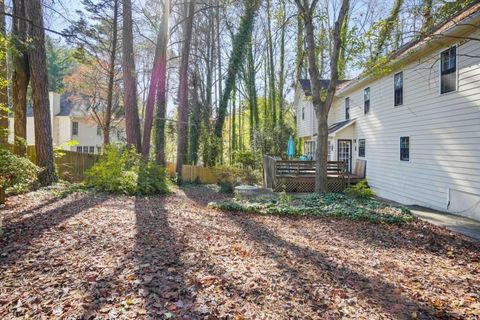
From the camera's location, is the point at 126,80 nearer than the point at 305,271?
No

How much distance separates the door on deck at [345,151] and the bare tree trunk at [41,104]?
13.0 metres

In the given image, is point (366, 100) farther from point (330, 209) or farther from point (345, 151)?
point (330, 209)

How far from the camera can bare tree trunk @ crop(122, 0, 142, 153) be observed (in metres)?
11.1

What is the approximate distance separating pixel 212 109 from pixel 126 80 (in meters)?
9.45

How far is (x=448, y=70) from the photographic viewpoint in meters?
8.69

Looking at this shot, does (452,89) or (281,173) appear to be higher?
(452,89)

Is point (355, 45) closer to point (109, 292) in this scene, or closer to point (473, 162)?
point (473, 162)

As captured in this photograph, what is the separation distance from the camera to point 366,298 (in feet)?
10.4

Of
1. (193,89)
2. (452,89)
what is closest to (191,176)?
(193,89)

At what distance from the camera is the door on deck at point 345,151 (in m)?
15.9

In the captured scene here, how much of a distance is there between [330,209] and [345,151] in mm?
9156

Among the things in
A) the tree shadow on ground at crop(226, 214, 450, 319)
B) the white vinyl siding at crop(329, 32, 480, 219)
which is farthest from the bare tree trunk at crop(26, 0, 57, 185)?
the white vinyl siding at crop(329, 32, 480, 219)

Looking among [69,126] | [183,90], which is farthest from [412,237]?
[69,126]

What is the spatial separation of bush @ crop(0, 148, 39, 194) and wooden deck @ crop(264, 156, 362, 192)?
8963mm
